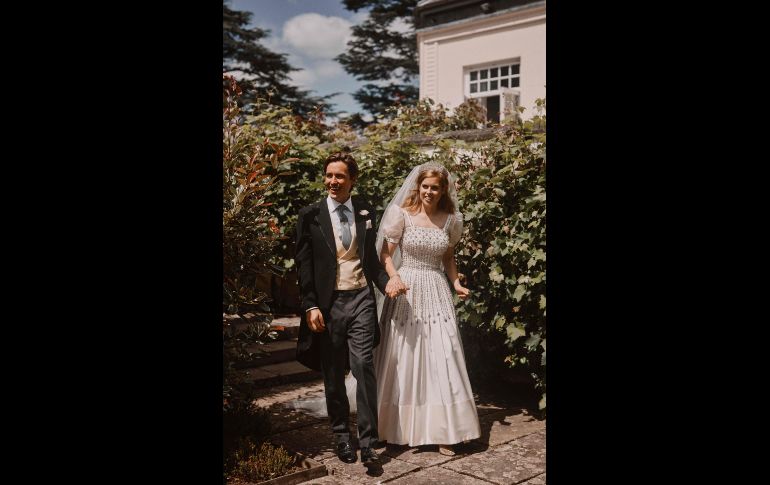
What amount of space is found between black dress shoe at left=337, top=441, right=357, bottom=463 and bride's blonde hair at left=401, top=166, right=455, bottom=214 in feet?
5.46

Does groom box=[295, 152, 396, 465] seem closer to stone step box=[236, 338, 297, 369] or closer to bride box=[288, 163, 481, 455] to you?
bride box=[288, 163, 481, 455]

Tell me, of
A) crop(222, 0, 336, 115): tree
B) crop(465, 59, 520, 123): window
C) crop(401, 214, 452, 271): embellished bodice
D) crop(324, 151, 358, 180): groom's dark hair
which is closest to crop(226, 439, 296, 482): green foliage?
crop(401, 214, 452, 271): embellished bodice

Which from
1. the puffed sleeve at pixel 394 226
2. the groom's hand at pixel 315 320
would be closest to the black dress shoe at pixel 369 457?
the groom's hand at pixel 315 320

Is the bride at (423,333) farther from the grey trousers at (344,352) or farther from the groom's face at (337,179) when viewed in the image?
the groom's face at (337,179)

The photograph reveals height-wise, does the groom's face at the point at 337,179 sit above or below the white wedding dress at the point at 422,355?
above

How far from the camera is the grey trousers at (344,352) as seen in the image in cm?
423

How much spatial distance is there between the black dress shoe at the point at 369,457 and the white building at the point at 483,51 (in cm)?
1095

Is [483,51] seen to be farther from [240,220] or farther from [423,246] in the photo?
[240,220]

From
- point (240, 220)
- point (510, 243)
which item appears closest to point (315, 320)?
point (240, 220)
